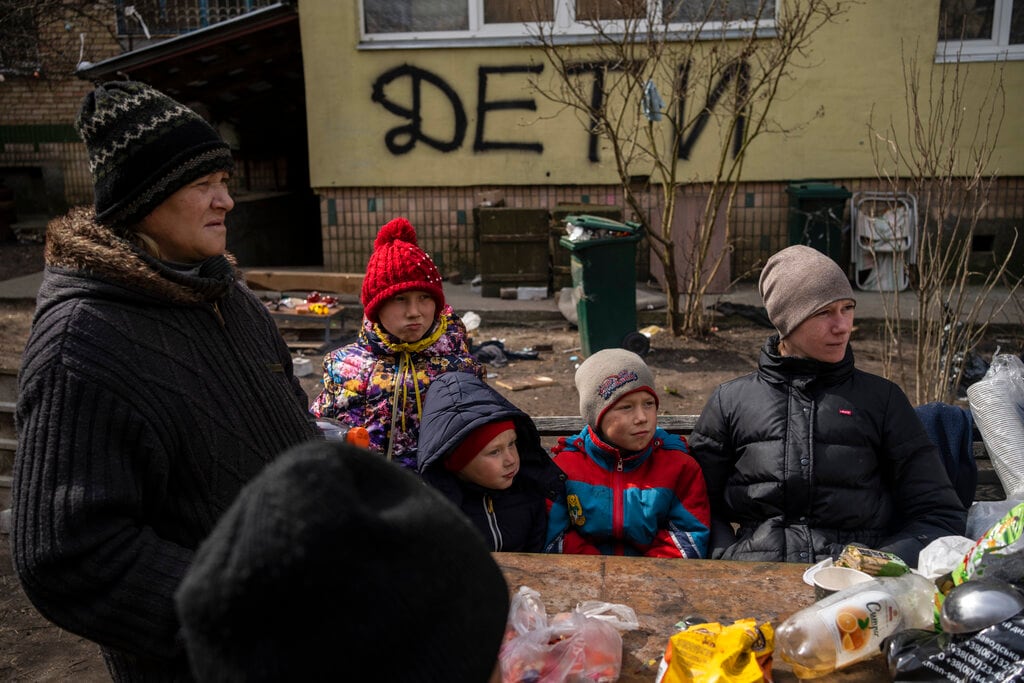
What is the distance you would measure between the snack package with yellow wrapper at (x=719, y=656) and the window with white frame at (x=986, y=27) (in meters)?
9.24

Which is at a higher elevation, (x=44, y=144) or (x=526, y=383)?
(x=44, y=144)

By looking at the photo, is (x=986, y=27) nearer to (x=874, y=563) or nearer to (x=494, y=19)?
(x=494, y=19)

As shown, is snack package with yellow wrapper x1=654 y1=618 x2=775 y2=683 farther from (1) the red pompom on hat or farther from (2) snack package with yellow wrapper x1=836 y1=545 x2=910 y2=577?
(1) the red pompom on hat

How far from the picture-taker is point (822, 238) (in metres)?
9.23

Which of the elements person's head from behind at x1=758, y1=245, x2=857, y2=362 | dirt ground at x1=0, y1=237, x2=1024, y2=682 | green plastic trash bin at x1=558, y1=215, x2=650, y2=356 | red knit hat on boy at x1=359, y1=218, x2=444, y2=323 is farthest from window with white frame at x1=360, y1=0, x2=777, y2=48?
person's head from behind at x1=758, y1=245, x2=857, y2=362

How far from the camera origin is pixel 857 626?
1826mm

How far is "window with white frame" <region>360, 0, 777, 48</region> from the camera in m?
9.49

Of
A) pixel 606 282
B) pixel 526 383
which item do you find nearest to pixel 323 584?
pixel 526 383

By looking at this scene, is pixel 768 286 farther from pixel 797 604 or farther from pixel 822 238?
pixel 822 238

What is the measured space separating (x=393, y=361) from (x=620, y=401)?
38.2 inches

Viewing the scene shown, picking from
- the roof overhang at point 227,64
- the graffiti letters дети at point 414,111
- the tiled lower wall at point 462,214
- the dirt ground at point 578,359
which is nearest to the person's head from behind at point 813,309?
the dirt ground at point 578,359

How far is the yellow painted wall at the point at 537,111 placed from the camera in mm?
9328

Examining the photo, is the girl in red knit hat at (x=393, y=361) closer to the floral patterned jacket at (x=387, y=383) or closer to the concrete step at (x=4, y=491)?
the floral patterned jacket at (x=387, y=383)

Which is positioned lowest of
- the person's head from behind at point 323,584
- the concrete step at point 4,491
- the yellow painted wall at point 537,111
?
the concrete step at point 4,491
